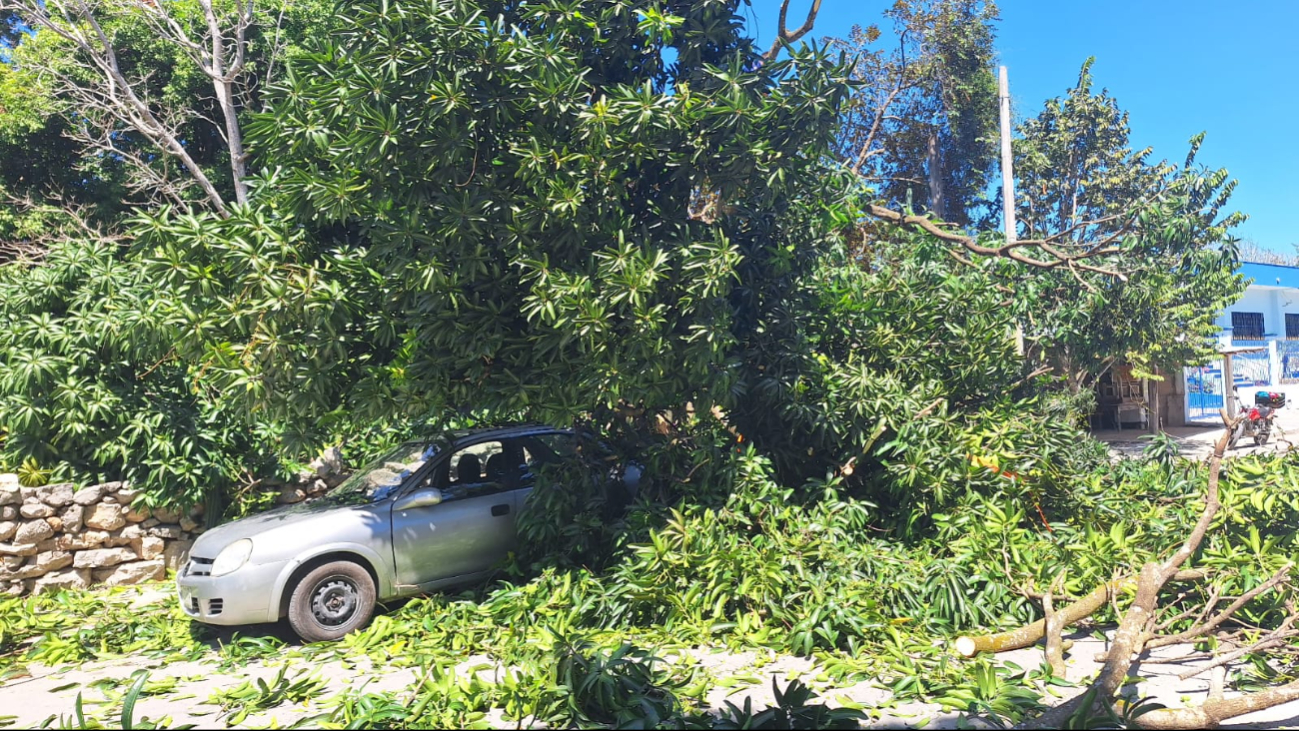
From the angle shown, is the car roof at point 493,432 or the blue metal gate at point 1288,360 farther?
the blue metal gate at point 1288,360

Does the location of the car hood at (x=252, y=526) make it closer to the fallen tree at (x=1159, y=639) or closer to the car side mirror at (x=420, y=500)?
the car side mirror at (x=420, y=500)

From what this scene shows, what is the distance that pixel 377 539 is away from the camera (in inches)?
280

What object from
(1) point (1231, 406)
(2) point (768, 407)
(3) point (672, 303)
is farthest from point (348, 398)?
(1) point (1231, 406)

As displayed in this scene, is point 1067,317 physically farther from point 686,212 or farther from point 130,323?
point 130,323

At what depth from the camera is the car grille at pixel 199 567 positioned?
22.3 ft

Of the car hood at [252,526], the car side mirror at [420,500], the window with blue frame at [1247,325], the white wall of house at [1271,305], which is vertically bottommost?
the car hood at [252,526]

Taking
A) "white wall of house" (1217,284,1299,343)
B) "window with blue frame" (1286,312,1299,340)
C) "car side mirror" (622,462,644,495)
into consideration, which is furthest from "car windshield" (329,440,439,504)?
"window with blue frame" (1286,312,1299,340)

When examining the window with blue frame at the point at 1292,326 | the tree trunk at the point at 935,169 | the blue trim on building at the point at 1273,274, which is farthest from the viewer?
the window with blue frame at the point at 1292,326

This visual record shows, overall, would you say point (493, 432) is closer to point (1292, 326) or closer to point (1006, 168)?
point (1006, 168)

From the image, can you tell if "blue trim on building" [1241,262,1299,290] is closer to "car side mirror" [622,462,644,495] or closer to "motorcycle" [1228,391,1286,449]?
"motorcycle" [1228,391,1286,449]

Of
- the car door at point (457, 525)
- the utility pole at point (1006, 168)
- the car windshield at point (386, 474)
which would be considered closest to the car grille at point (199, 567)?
the car windshield at point (386, 474)

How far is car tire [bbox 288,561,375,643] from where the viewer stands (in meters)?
6.71

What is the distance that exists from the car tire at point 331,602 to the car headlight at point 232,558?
47cm

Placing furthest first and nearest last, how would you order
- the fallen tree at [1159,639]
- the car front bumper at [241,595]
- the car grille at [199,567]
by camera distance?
the car grille at [199,567], the car front bumper at [241,595], the fallen tree at [1159,639]
